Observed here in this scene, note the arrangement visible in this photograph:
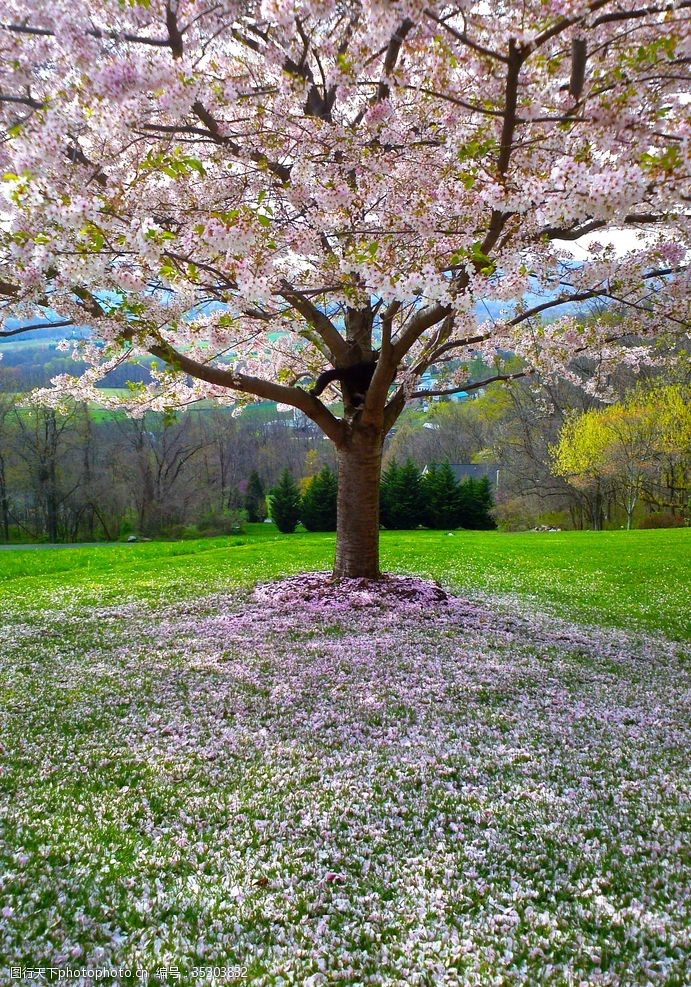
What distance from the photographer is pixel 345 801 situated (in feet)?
12.6

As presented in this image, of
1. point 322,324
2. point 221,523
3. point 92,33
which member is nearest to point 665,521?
point 221,523

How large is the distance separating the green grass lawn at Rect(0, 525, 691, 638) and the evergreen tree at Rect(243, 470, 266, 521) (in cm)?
2745

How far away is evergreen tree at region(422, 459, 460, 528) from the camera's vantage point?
3534 centimetres

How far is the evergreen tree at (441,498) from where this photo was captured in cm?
3534

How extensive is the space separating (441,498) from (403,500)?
7.46ft

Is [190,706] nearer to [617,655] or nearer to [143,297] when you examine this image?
[143,297]

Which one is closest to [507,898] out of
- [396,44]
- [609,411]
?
[396,44]

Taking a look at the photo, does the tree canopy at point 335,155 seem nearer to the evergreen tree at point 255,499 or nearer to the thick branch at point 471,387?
the thick branch at point 471,387

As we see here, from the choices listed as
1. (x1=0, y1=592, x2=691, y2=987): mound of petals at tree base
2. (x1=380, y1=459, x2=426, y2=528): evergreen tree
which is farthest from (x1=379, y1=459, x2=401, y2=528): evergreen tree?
(x1=0, y1=592, x2=691, y2=987): mound of petals at tree base

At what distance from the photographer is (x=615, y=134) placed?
17.5 ft

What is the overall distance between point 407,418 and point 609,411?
Result: 29.4 metres

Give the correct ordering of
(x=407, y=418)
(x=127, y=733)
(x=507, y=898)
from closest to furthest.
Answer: (x=507, y=898) → (x=127, y=733) → (x=407, y=418)

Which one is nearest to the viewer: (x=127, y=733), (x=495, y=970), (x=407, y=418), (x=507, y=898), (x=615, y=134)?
(x=495, y=970)

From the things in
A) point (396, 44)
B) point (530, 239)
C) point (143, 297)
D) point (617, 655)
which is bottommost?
point (617, 655)
